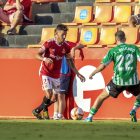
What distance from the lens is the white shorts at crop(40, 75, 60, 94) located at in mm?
6602

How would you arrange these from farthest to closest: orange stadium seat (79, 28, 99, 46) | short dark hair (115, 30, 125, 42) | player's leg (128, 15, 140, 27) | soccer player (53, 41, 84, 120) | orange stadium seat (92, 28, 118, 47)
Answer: orange stadium seat (79, 28, 99, 46) → orange stadium seat (92, 28, 118, 47) → player's leg (128, 15, 140, 27) → soccer player (53, 41, 84, 120) → short dark hair (115, 30, 125, 42)

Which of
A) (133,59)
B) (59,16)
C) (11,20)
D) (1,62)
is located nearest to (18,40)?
(11,20)

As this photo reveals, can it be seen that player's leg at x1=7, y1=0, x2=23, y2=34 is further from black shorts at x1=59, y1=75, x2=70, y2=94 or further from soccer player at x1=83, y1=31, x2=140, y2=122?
soccer player at x1=83, y1=31, x2=140, y2=122

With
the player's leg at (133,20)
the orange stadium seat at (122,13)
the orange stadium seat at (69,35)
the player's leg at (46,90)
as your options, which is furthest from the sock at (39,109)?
the orange stadium seat at (122,13)

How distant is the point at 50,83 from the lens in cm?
666

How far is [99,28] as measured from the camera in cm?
976

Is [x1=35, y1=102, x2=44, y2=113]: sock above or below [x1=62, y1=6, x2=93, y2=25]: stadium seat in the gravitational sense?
below

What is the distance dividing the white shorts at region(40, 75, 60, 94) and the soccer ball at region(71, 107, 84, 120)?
0.52 meters

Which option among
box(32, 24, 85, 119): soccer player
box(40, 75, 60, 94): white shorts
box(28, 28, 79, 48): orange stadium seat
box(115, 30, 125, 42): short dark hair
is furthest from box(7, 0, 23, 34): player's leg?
box(115, 30, 125, 42): short dark hair

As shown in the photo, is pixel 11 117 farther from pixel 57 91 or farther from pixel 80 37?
pixel 80 37

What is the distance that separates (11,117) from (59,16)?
3.88 m

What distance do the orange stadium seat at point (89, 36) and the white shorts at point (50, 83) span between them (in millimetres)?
2790

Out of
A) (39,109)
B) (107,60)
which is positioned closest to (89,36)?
(39,109)

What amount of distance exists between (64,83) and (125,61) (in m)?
1.99
